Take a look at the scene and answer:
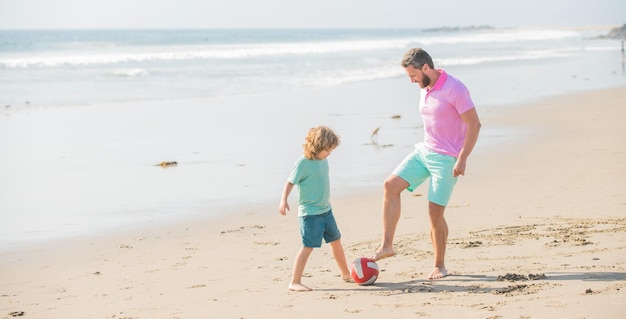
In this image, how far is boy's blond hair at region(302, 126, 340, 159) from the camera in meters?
5.55

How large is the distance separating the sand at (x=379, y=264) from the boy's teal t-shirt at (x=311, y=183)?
56 cm

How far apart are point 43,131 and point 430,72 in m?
11.1

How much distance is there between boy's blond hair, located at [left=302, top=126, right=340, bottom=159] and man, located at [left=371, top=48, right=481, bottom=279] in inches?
21.5

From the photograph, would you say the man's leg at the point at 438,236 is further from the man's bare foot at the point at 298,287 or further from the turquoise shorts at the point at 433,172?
the man's bare foot at the point at 298,287

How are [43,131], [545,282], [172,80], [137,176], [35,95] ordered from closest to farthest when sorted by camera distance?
[545,282] < [137,176] < [43,131] < [35,95] < [172,80]

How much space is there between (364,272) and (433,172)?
33.3 inches

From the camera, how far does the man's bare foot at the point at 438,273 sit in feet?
18.6

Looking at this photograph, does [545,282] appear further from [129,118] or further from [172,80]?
[172,80]

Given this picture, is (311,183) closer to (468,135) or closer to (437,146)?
(437,146)

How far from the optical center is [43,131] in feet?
49.6

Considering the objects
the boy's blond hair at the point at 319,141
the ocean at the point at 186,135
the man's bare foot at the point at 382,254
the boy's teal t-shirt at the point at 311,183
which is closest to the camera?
the boy's blond hair at the point at 319,141

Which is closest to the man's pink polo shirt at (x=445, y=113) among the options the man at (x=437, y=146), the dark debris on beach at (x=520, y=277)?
the man at (x=437, y=146)

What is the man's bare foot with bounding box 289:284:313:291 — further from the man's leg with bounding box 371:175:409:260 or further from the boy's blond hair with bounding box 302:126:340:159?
the boy's blond hair with bounding box 302:126:340:159

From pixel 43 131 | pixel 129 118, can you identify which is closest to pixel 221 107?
pixel 129 118
